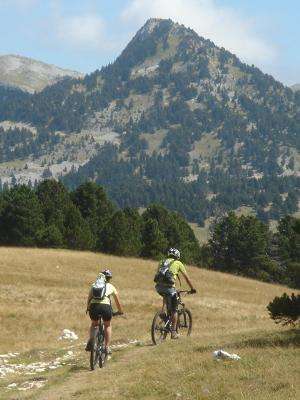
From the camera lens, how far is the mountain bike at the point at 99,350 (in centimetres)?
1531

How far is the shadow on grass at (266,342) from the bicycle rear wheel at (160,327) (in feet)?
6.77

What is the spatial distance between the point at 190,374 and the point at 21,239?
219 ft

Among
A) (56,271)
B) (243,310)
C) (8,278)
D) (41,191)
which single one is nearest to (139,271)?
(56,271)

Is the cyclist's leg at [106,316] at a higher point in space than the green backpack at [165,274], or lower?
lower

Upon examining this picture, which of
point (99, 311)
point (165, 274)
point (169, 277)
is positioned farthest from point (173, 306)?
point (99, 311)

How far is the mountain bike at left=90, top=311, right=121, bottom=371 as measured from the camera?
1531cm

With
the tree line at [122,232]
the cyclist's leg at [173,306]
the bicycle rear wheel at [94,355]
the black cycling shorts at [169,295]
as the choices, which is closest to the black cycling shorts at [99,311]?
the bicycle rear wheel at [94,355]

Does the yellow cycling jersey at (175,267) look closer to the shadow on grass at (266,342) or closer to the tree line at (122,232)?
the shadow on grass at (266,342)

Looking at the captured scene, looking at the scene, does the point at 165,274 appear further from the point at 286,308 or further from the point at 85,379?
the point at 85,379

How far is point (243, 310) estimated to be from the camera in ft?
133

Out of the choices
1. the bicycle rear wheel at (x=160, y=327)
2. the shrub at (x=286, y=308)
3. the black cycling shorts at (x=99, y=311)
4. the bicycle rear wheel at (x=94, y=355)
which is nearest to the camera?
the bicycle rear wheel at (x=94, y=355)

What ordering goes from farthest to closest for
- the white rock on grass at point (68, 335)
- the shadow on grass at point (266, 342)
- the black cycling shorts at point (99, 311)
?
the white rock on grass at point (68, 335) < the shadow on grass at point (266, 342) < the black cycling shorts at point (99, 311)

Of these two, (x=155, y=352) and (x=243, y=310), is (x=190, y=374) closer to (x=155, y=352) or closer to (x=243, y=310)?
(x=155, y=352)

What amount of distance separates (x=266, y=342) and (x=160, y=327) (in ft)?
11.4
